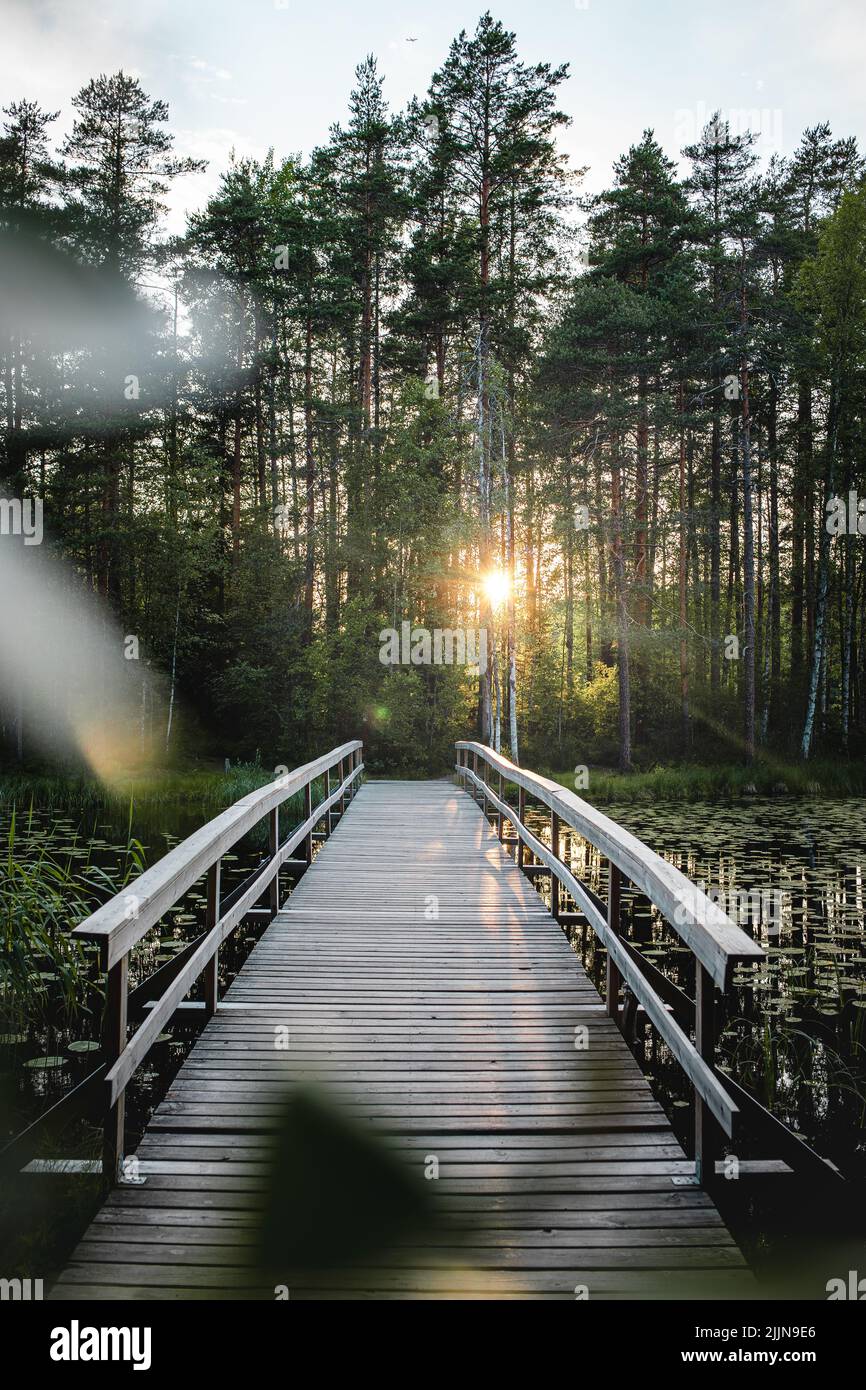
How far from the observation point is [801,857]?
30.3 ft

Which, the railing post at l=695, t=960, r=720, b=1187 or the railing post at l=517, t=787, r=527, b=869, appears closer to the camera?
the railing post at l=695, t=960, r=720, b=1187

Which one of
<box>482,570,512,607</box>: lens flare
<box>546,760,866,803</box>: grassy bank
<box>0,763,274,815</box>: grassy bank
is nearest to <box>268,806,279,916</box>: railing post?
<box>0,763,274,815</box>: grassy bank

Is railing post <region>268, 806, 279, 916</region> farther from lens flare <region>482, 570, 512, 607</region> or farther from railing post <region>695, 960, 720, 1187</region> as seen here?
lens flare <region>482, 570, 512, 607</region>

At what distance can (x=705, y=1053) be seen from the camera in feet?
7.65

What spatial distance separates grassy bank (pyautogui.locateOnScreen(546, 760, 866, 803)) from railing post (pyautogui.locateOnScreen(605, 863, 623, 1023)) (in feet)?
37.5

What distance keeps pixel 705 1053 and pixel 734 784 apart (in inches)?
588

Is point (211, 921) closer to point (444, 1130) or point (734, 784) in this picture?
point (444, 1130)

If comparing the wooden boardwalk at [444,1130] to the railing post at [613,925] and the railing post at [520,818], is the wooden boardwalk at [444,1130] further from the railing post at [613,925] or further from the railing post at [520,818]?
the railing post at [520,818]

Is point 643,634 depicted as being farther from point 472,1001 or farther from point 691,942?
point 691,942

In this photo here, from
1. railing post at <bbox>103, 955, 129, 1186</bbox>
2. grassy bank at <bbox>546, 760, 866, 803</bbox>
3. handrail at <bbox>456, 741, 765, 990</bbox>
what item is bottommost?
grassy bank at <bbox>546, 760, 866, 803</bbox>

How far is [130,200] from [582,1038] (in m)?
22.3

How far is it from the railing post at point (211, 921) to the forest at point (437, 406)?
1369 centimetres

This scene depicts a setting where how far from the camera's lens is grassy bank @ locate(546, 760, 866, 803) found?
15.6m
